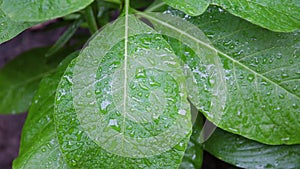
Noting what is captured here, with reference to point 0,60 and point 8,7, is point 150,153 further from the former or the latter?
point 0,60

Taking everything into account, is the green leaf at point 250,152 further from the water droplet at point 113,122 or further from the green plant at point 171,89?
the water droplet at point 113,122

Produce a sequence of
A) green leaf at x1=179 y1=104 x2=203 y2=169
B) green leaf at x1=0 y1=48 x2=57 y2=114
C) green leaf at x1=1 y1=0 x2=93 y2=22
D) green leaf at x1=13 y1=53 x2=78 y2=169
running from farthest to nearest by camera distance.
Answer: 1. green leaf at x1=0 y1=48 x2=57 y2=114
2. green leaf at x1=179 y1=104 x2=203 y2=169
3. green leaf at x1=13 y1=53 x2=78 y2=169
4. green leaf at x1=1 y1=0 x2=93 y2=22

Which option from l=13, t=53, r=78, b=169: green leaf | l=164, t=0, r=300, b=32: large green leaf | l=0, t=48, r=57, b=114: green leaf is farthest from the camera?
l=0, t=48, r=57, b=114: green leaf

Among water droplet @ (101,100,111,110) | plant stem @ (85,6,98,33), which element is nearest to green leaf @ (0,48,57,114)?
plant stem @ (85,6,98,33)

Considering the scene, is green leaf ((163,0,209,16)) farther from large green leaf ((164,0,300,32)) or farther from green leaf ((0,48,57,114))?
green leaf ((0,48,57,114))

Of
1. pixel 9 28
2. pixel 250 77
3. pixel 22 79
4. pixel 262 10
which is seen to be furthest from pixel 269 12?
pixel 22 79

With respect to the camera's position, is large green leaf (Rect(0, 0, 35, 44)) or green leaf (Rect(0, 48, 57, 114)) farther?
green leaf (Rect(0, 48, 57, 114))
